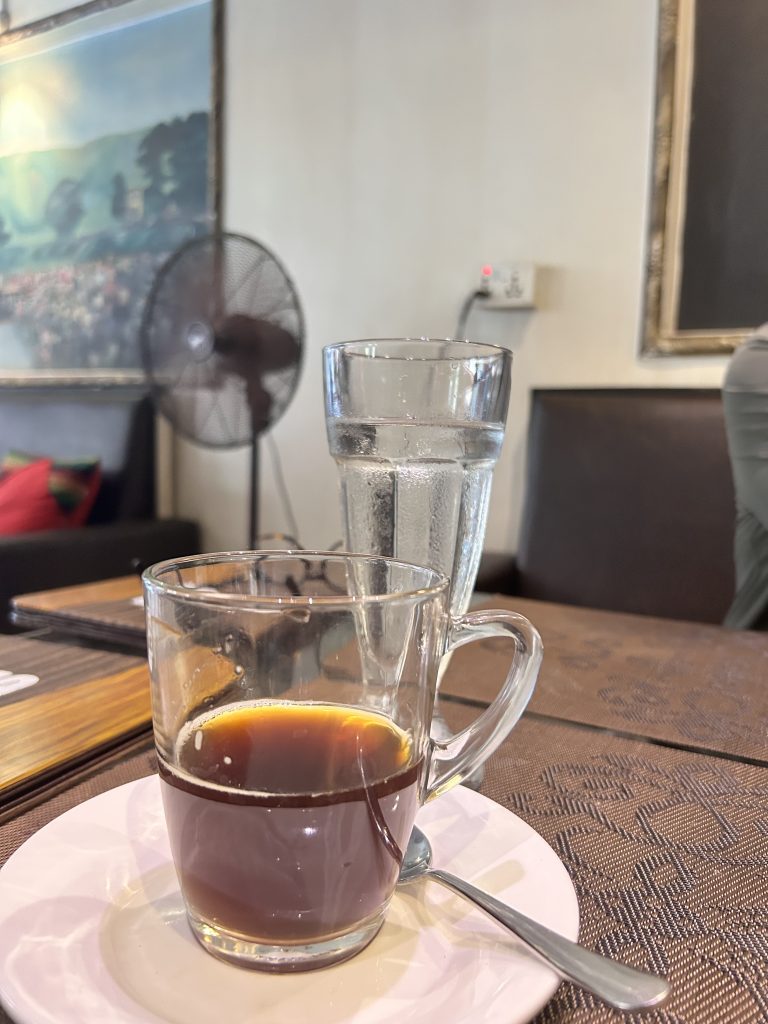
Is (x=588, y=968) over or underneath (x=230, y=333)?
→ underneath

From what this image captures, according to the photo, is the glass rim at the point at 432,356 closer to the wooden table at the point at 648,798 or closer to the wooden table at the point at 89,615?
the wooden table at the point at 648,798

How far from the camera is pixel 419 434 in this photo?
53 centimetres

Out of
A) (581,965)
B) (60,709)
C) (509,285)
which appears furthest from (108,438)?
(581,965)

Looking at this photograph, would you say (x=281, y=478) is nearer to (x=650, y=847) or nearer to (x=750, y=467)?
(x=750, y=467)

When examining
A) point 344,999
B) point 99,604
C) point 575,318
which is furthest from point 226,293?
point 344,999

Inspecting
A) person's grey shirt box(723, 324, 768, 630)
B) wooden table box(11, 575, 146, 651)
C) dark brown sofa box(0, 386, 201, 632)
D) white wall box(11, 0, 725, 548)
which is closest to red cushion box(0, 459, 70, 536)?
dark brown sofa box(0, 386, 201, 632)

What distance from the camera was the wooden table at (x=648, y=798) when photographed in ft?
1.07

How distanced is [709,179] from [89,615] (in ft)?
5.29

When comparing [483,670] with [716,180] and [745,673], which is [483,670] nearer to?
[745,673]

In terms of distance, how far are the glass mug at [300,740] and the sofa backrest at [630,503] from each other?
1483 mm

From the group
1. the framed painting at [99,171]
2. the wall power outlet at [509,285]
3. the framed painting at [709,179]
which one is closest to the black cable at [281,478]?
the framed painting at [99,171]

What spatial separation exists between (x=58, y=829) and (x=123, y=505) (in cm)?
222

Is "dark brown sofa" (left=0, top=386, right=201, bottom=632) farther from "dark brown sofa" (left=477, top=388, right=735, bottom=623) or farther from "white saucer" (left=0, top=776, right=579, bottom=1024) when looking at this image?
"white saucer" (left=0, top=776, right=579, bottom=1024)

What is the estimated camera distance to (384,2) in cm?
213
